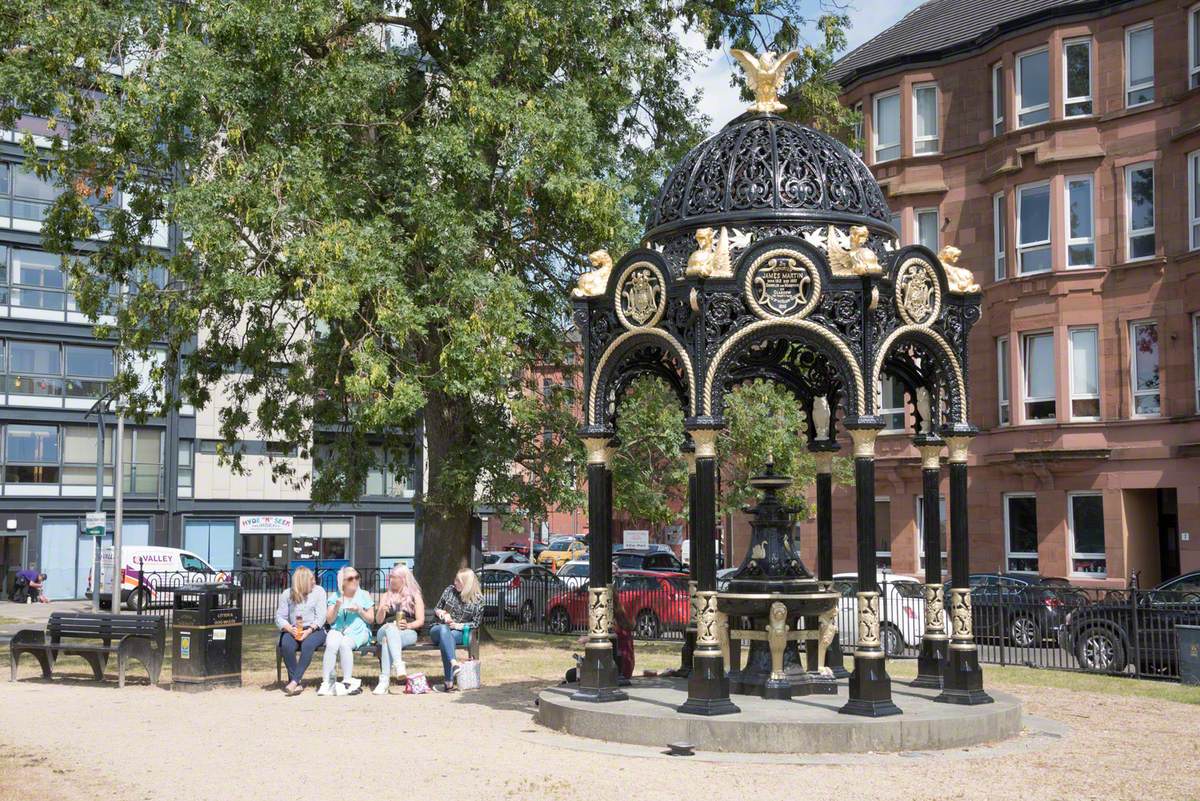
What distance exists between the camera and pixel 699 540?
489 inches

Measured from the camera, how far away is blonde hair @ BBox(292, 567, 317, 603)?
15797mm

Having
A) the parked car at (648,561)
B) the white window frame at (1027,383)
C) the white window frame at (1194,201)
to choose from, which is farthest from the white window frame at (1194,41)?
the parked car at (648,561)

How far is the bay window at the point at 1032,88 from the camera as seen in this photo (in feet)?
109

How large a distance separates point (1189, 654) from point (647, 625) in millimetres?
10246

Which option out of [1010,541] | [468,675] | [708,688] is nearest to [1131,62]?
[1010,541]

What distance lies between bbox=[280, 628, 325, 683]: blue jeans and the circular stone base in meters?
4.19

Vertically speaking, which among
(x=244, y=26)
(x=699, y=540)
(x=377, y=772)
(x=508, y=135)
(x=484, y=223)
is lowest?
(x=377, y=772)

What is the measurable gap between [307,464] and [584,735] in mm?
45503

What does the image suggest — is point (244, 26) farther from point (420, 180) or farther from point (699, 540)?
point (699, 540)

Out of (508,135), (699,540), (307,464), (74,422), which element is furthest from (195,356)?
(307,464)

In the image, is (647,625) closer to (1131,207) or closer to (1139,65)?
Result: (1131,207)

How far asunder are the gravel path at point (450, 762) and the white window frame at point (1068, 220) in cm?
1965

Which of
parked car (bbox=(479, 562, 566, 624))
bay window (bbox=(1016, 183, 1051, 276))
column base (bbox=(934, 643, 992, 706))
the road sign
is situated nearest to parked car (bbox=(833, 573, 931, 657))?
parked car (bbox=(479, 562, 566, 624))

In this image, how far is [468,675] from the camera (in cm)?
1625
